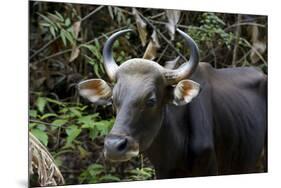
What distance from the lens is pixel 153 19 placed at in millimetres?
3602

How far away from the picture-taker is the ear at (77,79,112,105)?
10.1 ft

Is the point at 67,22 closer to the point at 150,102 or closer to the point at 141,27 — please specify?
the point at 141,27

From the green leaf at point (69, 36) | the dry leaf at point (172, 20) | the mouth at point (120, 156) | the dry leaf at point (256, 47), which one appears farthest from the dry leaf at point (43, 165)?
the dry leaf at point (256, 47)

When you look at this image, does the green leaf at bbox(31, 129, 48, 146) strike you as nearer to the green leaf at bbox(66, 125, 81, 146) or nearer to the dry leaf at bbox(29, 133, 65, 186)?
the dry leaf at bbox(29, 133, 65, 186)

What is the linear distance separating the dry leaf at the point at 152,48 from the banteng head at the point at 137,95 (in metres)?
0.47

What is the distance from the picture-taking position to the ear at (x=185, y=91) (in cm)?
297

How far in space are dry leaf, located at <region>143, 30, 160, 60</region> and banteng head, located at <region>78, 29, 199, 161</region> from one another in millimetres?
467

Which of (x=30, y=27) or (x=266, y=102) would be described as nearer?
(x=30, y=27)

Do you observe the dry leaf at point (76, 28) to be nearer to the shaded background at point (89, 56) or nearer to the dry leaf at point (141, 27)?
the shaded background at point (89, 56)

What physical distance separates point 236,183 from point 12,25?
5.49 feet

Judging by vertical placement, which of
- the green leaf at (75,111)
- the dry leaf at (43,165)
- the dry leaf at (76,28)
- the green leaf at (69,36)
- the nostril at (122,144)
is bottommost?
the dry leaf at (43,165)

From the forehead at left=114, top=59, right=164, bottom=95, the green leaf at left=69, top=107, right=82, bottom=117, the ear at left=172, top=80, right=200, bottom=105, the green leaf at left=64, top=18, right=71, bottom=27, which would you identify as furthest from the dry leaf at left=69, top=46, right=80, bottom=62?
the ear at left=172, top=80, right=200, bottom=105
